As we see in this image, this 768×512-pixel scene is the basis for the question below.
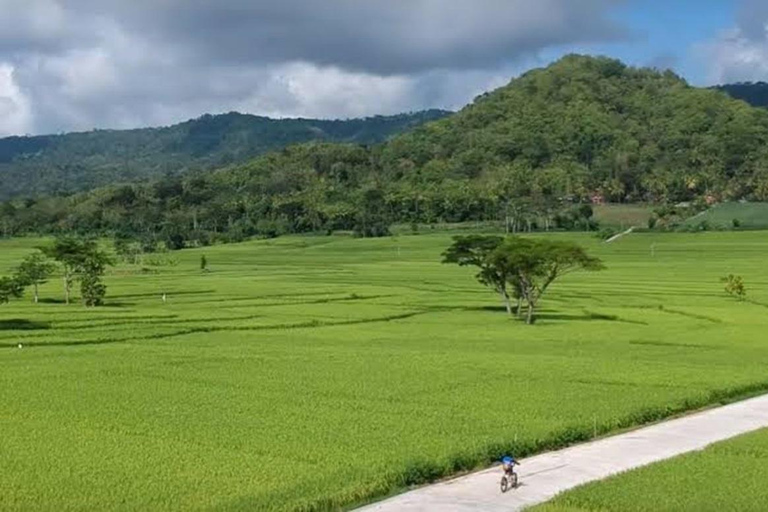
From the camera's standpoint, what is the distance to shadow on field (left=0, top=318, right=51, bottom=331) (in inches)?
1871

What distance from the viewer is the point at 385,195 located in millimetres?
Answer: 162125

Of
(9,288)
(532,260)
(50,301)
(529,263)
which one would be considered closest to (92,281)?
(50,301)

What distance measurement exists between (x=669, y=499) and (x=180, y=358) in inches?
927

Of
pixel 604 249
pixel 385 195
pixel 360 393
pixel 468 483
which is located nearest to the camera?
pixel 468 483

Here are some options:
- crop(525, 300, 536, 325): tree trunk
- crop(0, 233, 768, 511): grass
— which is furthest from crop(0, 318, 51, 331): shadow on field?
crop(525, 300, 536, 325): tree trunk

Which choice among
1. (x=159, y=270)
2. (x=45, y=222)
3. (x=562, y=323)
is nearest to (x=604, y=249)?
(x=159, y=270)

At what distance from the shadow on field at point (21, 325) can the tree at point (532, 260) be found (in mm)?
25181

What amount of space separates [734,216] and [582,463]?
125m

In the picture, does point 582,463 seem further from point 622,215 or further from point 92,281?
point 622,215

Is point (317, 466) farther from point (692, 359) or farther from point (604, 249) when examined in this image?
point (604, 249)

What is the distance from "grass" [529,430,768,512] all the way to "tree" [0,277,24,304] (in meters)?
42.9

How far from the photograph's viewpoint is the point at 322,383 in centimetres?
3209

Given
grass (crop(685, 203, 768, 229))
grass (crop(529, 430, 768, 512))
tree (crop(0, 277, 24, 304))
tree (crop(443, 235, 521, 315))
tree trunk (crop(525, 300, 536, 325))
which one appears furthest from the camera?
grass (crop(685, 203, 768, 229))

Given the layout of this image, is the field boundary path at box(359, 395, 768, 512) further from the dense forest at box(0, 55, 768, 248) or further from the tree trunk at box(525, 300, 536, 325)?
the dense forest at box(0, 55, 768, 248)
